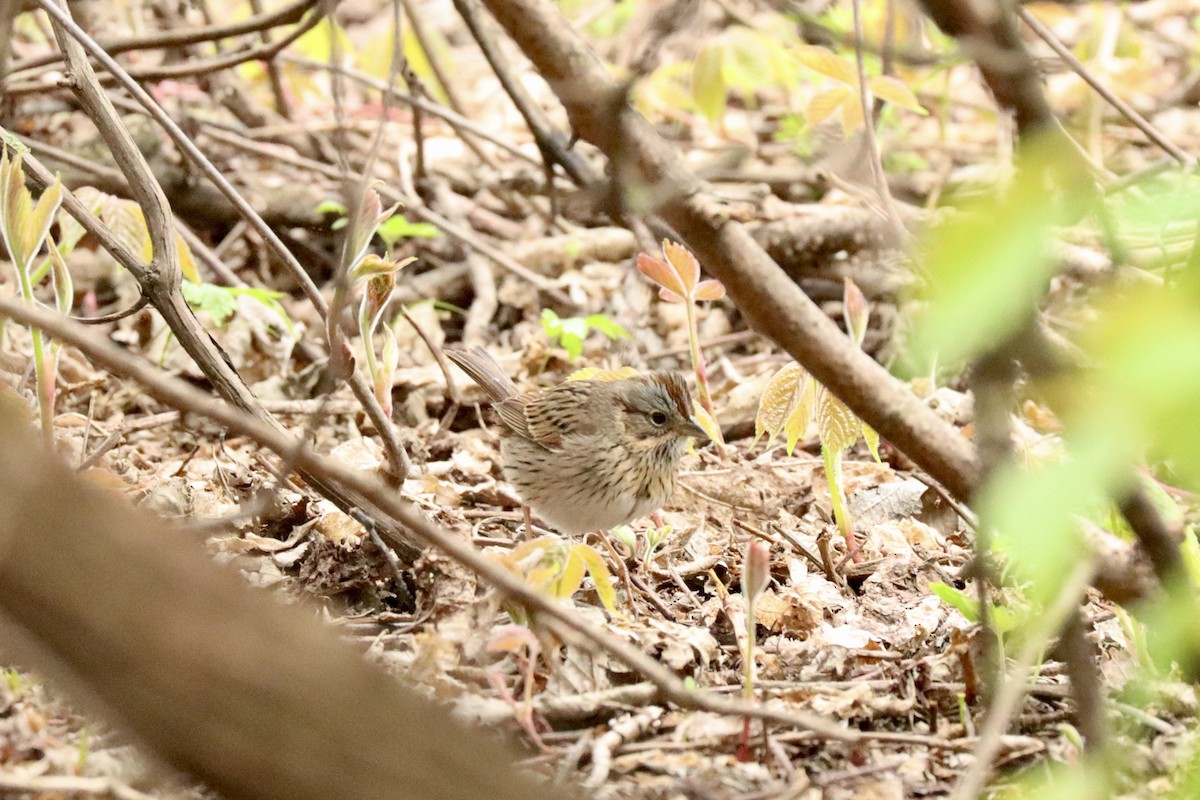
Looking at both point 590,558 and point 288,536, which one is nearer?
point 590,558

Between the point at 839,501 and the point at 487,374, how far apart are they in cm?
153

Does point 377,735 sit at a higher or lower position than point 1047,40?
lower

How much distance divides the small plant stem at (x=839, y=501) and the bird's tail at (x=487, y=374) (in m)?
1.35

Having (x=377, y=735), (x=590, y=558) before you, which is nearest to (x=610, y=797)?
(x=590, y=558)

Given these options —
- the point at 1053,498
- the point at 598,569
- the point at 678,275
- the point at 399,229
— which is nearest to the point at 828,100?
the point at 678,275

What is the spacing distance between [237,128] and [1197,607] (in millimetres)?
6142

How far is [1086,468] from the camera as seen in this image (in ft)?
3.84

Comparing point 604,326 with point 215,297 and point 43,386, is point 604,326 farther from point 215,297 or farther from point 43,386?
point 43,386

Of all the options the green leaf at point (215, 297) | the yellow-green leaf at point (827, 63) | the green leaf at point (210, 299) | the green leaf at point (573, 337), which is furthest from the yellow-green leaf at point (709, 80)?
the green leaf at point (210, 299)

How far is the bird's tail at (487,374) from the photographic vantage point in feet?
14.7

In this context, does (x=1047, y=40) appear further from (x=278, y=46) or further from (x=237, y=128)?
(x=237, y=128)

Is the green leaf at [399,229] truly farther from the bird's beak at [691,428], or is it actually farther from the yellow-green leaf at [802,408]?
the yellow-green leaf at [802,408]

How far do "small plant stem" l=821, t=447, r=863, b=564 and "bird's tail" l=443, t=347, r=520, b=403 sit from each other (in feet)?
4.44

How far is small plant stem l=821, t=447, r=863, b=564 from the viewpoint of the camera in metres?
3.49
